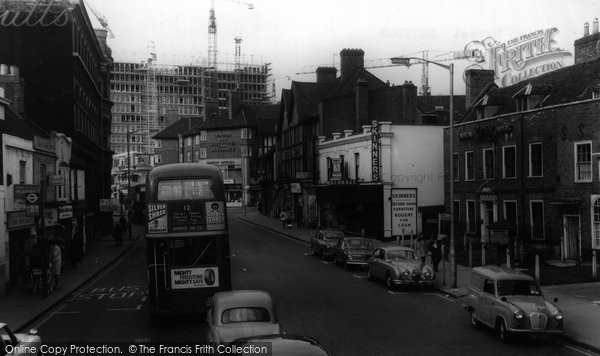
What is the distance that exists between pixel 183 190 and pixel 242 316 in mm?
5794

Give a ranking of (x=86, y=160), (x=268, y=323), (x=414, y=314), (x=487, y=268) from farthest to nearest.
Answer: (x=86, y=160) < (x=414, y=314) < (x=487, y=268) < (x=268, y=323)

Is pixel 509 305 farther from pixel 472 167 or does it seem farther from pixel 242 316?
pixel 472 167

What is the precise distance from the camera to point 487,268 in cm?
1731

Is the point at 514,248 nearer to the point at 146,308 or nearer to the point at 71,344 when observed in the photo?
the point at 146,308

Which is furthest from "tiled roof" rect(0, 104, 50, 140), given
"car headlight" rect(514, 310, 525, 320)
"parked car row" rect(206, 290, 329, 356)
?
"car headlight" rect(514, 310, 525, 320)

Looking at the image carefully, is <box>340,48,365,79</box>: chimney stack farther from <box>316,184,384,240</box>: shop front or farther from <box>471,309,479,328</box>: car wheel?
<box>471,309,479,328</box>: car wheel

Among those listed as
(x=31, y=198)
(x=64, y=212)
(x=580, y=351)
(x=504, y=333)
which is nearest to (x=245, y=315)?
(x=504, y=333)

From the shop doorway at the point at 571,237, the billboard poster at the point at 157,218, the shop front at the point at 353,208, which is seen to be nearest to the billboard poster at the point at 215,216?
the billboard poster at the point at 157,218

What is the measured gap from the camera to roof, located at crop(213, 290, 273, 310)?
1298 centimetres

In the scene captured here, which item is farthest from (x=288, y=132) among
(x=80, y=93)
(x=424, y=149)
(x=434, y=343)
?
(x=434, y=343)

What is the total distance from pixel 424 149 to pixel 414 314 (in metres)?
29.4

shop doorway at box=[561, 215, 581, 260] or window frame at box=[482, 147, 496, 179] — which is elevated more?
window frame at box=[482, 147, 496, 179]

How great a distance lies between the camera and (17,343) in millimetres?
11016

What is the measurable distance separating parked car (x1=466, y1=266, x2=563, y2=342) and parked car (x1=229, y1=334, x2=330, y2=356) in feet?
24.8
